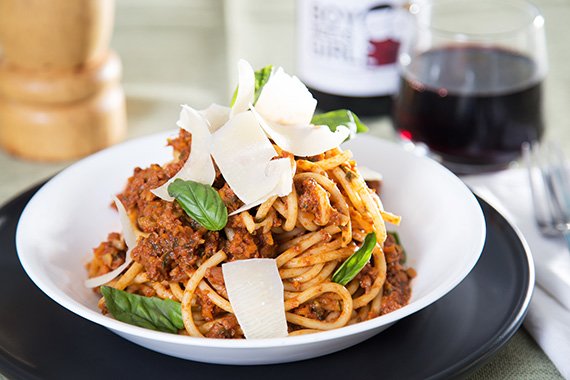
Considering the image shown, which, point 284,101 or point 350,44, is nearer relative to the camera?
point 284,101

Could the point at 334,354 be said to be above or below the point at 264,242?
below

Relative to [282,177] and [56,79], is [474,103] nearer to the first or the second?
[282,177]

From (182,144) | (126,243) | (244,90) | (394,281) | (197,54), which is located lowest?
(197,54)

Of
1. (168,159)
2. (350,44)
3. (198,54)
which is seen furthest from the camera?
(198,54)

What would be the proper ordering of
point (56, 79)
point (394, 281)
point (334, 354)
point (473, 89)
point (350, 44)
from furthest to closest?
point (350, 44) < point (56, 79) < point (473, 89) < point (394, 281) < point (334, 354)

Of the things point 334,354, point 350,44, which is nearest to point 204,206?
point 334,354

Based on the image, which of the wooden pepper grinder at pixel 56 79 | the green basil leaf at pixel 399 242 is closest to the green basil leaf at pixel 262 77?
the green basil leaf at pixel 399 242

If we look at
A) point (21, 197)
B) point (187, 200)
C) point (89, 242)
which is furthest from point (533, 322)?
point (21, 197)

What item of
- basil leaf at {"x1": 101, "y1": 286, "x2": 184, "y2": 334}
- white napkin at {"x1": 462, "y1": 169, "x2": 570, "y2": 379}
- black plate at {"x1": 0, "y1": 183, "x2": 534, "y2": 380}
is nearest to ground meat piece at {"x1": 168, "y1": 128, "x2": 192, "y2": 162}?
basil leaf at {"x1": 101, "y1": 286, "x2": 184, "y2": 334}
